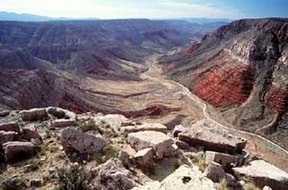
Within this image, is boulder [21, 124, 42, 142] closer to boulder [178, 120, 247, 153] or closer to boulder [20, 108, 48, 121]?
boulder [20, 108, 48, 121]

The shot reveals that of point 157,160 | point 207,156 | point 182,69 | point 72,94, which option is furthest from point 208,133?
point 182,69

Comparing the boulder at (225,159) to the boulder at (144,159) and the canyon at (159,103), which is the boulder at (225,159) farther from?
the boulder at (144,159)

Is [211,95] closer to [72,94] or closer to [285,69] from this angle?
[285,69]

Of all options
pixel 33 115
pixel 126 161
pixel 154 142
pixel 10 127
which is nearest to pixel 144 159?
pixel 126 161

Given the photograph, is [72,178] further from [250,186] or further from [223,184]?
[250,186]

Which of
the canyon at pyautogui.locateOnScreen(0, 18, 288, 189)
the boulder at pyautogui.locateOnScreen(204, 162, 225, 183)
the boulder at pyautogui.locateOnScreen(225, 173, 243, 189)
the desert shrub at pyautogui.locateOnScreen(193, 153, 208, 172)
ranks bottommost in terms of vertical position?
the canyon at pyautogui.locateOnScreen(0, 18, 288, 189)

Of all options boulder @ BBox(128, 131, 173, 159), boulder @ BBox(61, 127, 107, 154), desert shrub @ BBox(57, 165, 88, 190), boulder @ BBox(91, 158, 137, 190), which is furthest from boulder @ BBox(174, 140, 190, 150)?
desert shrub @ BBox(57, 165, 88, 190)

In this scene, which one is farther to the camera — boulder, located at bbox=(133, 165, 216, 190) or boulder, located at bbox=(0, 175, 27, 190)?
boulder, located at bbox=(0, 175, 27, 190)
